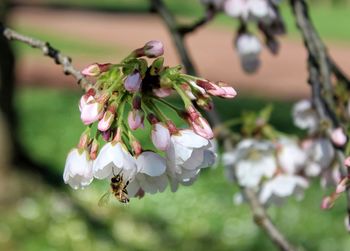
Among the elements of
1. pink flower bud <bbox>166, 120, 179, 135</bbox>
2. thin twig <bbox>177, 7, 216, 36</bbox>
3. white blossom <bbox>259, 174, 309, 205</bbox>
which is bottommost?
white blossom <bbox>259, 174, 309, 205</bbox>

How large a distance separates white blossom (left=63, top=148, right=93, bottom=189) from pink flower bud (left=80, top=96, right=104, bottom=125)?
6 cm

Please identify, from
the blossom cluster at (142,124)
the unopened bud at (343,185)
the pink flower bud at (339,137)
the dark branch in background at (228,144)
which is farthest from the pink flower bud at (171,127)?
the dark branch in background at (228,144)

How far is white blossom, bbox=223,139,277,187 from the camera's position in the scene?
182 centimetres

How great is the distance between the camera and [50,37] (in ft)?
52.0

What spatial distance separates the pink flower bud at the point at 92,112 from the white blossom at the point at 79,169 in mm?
65

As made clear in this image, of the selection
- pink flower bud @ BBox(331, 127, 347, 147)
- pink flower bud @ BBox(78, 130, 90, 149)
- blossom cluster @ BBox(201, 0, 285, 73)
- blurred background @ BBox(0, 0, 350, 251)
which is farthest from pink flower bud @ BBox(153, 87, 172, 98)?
blurred background @ BBox(0, 0, 350, 251)

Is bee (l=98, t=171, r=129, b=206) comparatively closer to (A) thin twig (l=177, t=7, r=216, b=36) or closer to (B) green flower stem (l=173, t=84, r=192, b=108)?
(B) green flower stem (l=173, t=84, r=192, b=108)

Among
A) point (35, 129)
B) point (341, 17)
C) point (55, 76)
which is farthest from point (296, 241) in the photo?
point (341, 17)

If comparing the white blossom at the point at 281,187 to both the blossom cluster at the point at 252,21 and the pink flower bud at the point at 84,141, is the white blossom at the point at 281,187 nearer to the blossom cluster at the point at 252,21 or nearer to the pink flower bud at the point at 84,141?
the blossom cluster at the point at 252,21

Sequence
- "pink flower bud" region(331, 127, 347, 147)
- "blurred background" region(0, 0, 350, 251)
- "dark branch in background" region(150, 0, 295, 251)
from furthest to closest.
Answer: "blurred background" region(0, 0, 350, 251) → "dark branch in background" region(150, 0, 295, 251) → "pink flower bud" region(331, 127, 347, 147)

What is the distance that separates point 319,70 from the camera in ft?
5.29

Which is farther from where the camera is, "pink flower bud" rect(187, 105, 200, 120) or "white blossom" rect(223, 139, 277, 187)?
"white blossom" rect(223, 139, 277, 187)

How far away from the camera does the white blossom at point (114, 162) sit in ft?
3.41

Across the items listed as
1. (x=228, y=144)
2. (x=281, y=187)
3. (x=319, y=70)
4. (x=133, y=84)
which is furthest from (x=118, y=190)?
(x=228, y=144)
